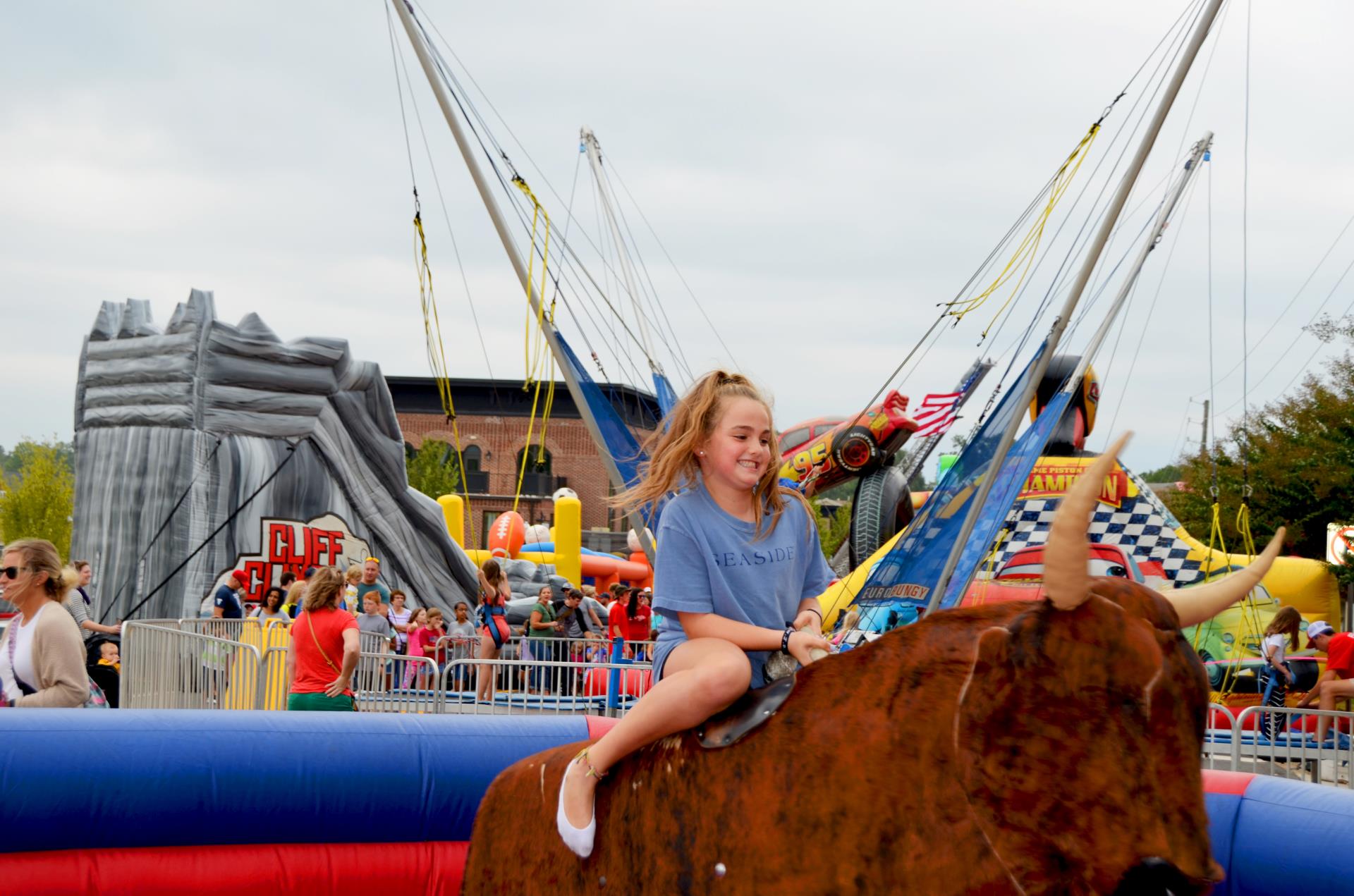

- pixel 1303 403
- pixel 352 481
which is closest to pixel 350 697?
pixel 352 481

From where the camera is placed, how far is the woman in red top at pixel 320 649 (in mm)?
6871

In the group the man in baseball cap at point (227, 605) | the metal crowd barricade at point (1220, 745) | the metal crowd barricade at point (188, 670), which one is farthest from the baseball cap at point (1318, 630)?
the man in baseball cap at point (227, 605)

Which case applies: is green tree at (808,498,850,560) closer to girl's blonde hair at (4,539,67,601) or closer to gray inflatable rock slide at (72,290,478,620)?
gray inflatable rock slide at (72,290,478,620)

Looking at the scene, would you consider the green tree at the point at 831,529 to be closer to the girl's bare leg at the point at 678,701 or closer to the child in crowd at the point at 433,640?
the child in crowd at the point at 433,640

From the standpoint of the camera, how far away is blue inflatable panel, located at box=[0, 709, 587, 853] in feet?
12.2

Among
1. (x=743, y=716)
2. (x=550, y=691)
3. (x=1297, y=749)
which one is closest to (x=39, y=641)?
(x=743, y=716)

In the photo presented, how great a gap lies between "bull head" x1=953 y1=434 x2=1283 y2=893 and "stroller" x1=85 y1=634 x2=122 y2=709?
24.6 ft

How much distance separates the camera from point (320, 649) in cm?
689

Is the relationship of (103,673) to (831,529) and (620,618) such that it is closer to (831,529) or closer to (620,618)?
(620,618)

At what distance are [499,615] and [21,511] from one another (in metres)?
30.0

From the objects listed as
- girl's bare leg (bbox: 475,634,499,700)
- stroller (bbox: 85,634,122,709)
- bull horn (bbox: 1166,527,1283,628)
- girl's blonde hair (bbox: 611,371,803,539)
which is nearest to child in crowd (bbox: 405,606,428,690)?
girl's bare leg (bbox: 475,634,499,700)

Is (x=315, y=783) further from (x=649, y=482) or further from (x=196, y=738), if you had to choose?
(x=649, y=482)

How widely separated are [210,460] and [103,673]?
354 inches

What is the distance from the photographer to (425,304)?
934 centimetres
